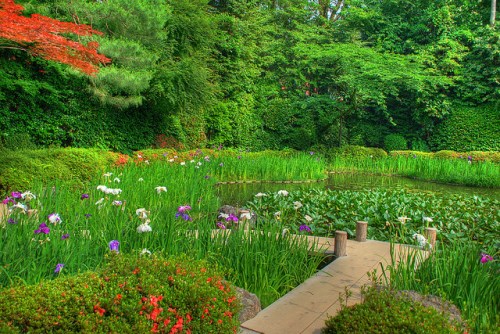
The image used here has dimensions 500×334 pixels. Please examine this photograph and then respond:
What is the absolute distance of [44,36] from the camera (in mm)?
6590

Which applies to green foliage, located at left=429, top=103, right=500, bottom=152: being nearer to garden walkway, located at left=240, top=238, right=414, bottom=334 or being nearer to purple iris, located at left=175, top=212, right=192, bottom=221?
garden walkway, located at left=240, top=238, right=414, bottom=334

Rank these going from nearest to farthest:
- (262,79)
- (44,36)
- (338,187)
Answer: (44,36) → (338,187) → (262,79)

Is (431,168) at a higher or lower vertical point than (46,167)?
lower

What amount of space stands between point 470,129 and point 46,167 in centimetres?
1481

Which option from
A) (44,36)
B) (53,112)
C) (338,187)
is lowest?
(338,187)

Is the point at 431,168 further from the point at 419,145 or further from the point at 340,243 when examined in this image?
the point at 340,243

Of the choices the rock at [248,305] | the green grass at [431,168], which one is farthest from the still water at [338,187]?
the rock at [248,305]

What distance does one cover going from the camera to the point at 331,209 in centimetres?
562

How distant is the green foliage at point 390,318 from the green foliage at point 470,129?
15283 millimetres

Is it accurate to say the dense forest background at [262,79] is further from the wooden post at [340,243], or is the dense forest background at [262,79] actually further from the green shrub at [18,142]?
the wooden post at [340,243]

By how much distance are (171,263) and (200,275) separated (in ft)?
0.58

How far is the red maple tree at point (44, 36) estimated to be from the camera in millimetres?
6152

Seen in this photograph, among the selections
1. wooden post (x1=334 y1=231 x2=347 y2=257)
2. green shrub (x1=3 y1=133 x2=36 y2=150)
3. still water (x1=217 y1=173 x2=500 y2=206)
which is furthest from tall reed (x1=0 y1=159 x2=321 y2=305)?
green shrub (x1=3 y1=133 x2=36 y2=150)

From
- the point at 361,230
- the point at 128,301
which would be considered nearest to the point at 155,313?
the point at 128,301
